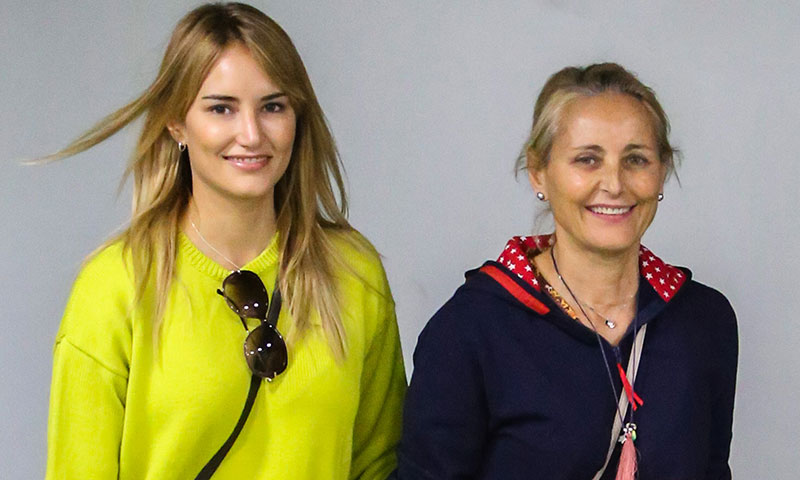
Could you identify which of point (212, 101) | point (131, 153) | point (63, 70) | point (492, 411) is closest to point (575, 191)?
point (492, 411)

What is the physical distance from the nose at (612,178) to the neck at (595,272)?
132 mm

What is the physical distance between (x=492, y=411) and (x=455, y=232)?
1070mm

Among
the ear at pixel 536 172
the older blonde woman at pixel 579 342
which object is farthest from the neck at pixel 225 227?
the ear at pixel 536 172

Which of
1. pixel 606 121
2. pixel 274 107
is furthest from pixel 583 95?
pixel 274 107

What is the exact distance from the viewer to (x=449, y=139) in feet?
11.4

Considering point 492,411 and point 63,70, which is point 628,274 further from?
point 63,70

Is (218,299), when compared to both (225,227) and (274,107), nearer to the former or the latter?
(225,227)

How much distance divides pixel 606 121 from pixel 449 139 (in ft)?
3.51

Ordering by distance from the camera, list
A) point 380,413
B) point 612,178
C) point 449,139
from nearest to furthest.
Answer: point 612,178
point 380,413
point 449,139

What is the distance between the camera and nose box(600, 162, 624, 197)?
2.39 meters

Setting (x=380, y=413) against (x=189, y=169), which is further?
(x=380, y=413)

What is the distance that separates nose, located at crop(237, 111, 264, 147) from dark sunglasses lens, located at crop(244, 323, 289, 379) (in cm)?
33

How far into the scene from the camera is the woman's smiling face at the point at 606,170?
7.89 ft

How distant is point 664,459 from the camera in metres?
2.44
